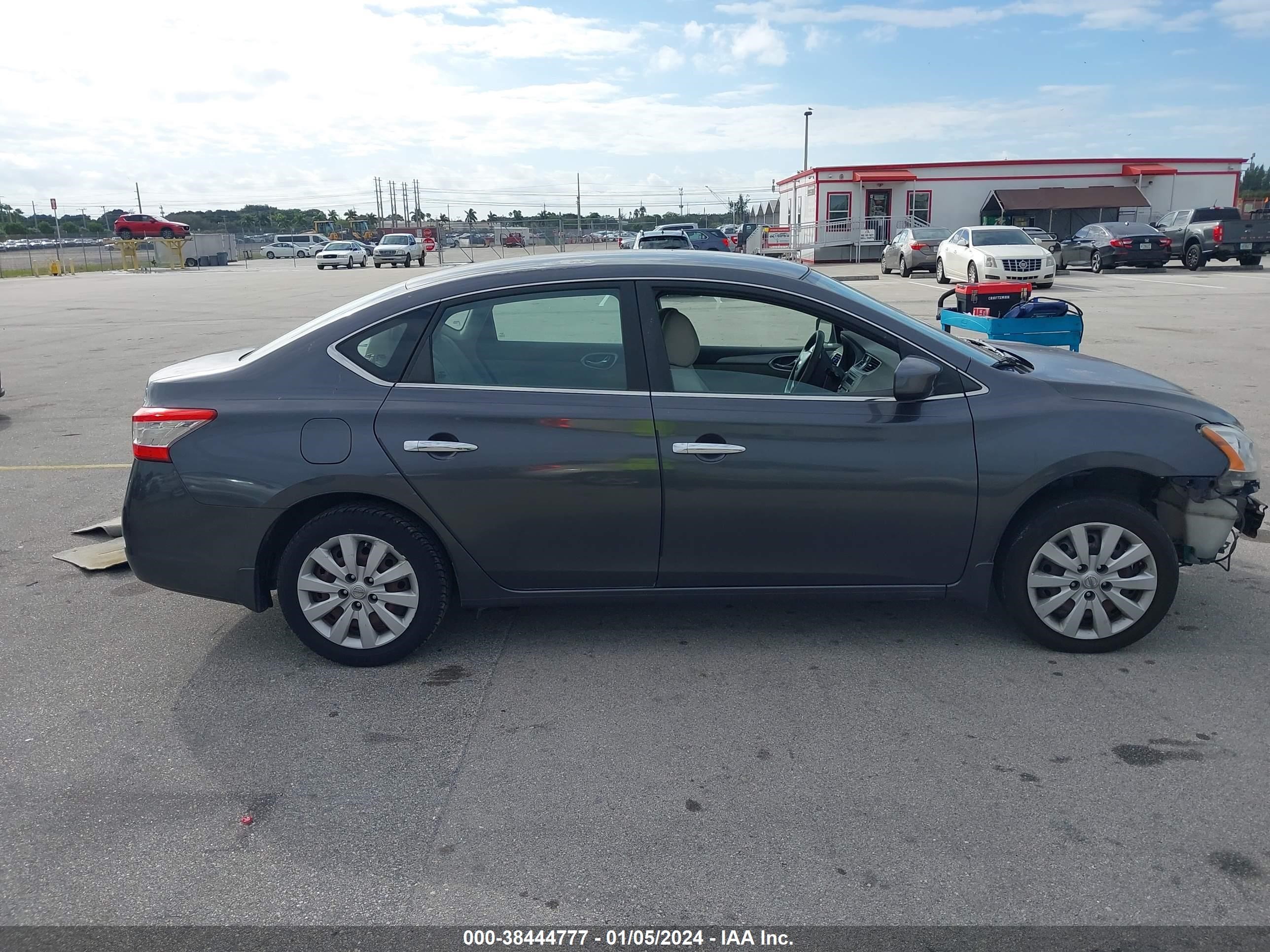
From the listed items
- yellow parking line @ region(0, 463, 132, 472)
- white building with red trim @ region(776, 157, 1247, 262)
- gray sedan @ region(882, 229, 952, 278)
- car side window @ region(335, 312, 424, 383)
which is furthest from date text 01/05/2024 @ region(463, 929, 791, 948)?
white building with red trim @ region(776, 157, 1247, 262)

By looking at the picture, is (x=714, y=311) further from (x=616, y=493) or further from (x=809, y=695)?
(x=809, y=695)

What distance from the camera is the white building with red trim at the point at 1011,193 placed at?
150ft

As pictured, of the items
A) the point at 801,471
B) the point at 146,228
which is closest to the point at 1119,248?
the point at 801,471

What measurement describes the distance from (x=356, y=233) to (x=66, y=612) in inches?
3453

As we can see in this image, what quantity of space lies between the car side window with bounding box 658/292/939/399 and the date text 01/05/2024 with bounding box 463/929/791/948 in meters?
2.19

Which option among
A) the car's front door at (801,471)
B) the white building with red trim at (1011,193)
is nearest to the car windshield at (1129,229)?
the white building with red trim at (1011,193)

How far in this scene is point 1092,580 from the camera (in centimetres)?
432

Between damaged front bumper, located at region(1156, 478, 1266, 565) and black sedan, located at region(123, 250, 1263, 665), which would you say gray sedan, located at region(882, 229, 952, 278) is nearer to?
damaged front bumper, located at region(1156, 478, 1266, 565)

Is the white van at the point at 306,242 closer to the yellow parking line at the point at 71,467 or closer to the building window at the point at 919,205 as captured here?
the building window at the point at 919,205

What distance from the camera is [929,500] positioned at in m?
4.22

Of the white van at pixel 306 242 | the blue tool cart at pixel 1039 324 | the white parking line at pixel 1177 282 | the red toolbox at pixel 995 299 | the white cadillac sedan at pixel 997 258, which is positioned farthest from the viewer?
the white van at pixel 306 242

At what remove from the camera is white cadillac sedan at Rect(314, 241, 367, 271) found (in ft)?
162

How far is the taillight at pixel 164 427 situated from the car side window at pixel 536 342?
898mm

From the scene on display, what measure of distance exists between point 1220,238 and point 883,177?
17980mm
